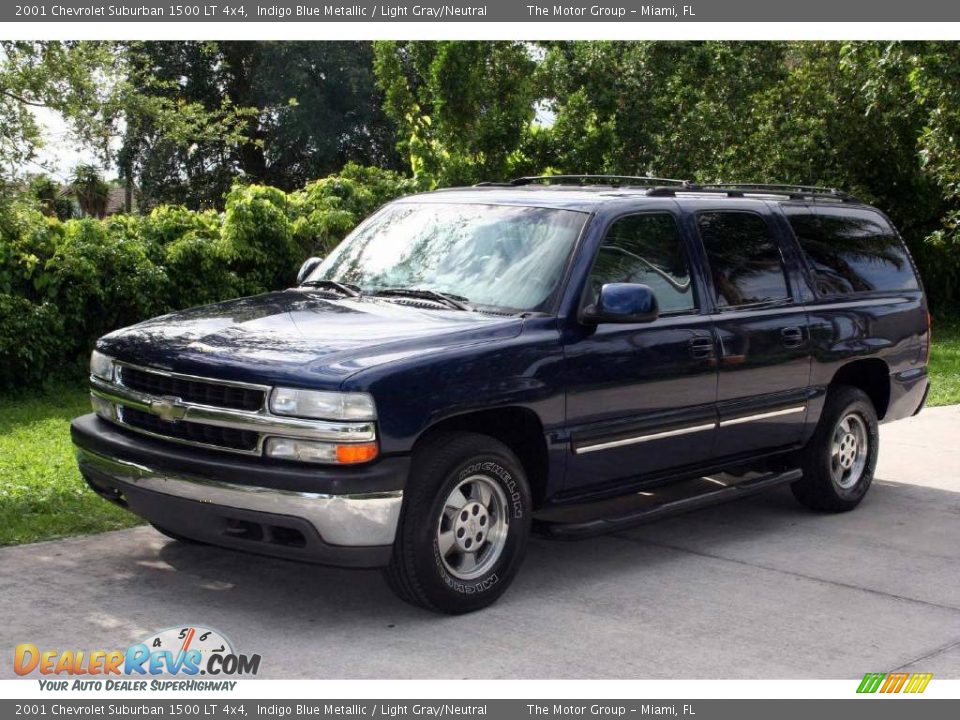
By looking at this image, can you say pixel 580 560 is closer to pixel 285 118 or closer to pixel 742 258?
pixel 742 258

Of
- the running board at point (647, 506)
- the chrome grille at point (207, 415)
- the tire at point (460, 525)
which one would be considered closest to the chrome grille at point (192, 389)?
the chrome grille at point (207, 415)

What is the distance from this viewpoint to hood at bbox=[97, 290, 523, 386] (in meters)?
5.62

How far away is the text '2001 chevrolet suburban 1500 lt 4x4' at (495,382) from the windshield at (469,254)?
14 millimetres

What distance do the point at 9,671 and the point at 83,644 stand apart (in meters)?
0.37

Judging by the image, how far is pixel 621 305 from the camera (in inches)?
248

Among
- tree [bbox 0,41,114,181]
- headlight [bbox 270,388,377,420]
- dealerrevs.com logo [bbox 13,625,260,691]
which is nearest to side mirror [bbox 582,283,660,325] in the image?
headlight [bbox 270,388,377,420]

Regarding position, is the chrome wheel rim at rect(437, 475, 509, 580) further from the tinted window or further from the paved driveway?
the tinted window

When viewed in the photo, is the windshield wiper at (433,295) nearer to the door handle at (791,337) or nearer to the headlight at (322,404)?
the headlight at (322,404)

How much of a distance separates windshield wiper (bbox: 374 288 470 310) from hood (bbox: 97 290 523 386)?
92 mm

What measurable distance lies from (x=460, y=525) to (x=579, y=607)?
73 cm

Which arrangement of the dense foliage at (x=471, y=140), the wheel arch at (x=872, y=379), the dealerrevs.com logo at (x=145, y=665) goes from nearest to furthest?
the dealerrevs.com logo at (x=145, y=665)
the wheel arch at (x=872, y=379)
the dense foliage at (x=471, y=140)

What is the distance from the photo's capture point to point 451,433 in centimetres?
594

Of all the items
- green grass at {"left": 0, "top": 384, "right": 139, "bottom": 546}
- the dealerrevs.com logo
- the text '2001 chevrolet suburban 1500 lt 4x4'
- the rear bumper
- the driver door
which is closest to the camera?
the dealerrevs.com logo

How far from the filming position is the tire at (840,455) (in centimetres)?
819
